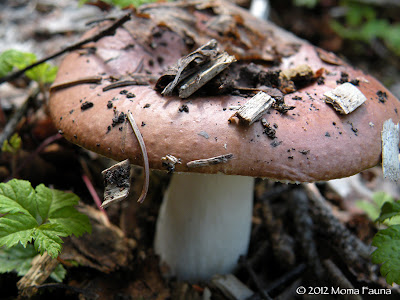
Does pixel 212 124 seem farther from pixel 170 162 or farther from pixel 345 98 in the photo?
pixel 345 98

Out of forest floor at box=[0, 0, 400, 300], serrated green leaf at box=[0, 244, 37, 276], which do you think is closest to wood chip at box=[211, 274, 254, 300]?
forest floor at box=[0, 0, 400, 300]

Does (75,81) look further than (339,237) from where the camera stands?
No

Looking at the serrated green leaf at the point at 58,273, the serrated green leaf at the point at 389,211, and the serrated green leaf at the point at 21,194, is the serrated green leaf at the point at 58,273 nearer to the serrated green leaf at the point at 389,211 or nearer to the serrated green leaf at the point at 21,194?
the serrated green leaf at the point at 21,194

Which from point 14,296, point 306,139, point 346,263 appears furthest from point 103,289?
point 346,263

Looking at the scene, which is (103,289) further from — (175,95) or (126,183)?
(175,95)

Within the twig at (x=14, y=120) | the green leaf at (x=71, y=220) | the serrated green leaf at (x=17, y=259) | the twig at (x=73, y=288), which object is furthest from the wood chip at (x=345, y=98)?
the twig at (x=14, y=120)

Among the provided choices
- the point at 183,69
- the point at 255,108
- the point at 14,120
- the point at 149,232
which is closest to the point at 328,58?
the point at 255,108
